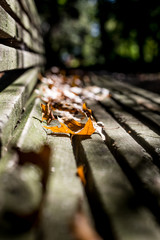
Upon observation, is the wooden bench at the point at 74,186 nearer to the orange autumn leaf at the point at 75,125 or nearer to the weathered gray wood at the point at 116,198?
the weathered gray wood at the point at 116,198

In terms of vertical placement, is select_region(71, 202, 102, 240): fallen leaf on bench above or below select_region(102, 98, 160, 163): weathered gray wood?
above

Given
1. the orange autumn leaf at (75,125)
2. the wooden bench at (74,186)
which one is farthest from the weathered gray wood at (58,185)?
the orange autumn leaf at (75,125)

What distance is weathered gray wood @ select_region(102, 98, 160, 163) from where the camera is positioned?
3.58 ft

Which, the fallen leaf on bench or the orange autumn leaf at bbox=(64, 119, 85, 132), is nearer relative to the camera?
the fallen leaf on bench

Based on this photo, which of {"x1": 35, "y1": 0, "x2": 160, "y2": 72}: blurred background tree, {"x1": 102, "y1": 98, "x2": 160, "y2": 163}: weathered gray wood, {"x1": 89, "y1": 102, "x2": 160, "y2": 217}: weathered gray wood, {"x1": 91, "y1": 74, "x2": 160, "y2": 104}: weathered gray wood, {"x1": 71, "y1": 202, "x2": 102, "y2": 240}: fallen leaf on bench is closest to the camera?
{"x1": 71, "y1": 202, "x2": 102, "y2": 240}: fallen leaf on bench

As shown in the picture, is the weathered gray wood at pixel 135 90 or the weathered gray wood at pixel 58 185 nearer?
the weathered gray wood at pixel 58 185

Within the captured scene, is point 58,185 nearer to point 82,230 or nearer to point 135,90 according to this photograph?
point 82,230

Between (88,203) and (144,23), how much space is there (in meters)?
15.1

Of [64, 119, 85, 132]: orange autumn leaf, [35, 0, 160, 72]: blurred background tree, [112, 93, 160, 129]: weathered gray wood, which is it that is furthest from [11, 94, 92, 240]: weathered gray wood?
[35, 0, 160, 72]: blurred background tree

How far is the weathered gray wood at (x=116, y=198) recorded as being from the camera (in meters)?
0.54

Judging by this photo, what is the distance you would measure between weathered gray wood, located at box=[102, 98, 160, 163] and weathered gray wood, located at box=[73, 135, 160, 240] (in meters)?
0.27

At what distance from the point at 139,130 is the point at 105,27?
836 inches

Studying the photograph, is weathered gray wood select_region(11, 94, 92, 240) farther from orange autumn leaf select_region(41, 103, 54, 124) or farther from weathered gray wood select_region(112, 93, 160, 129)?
weathered gray wood select_region(112, 93, 160, 129)

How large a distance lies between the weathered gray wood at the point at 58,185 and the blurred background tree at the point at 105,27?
11.6 metres
